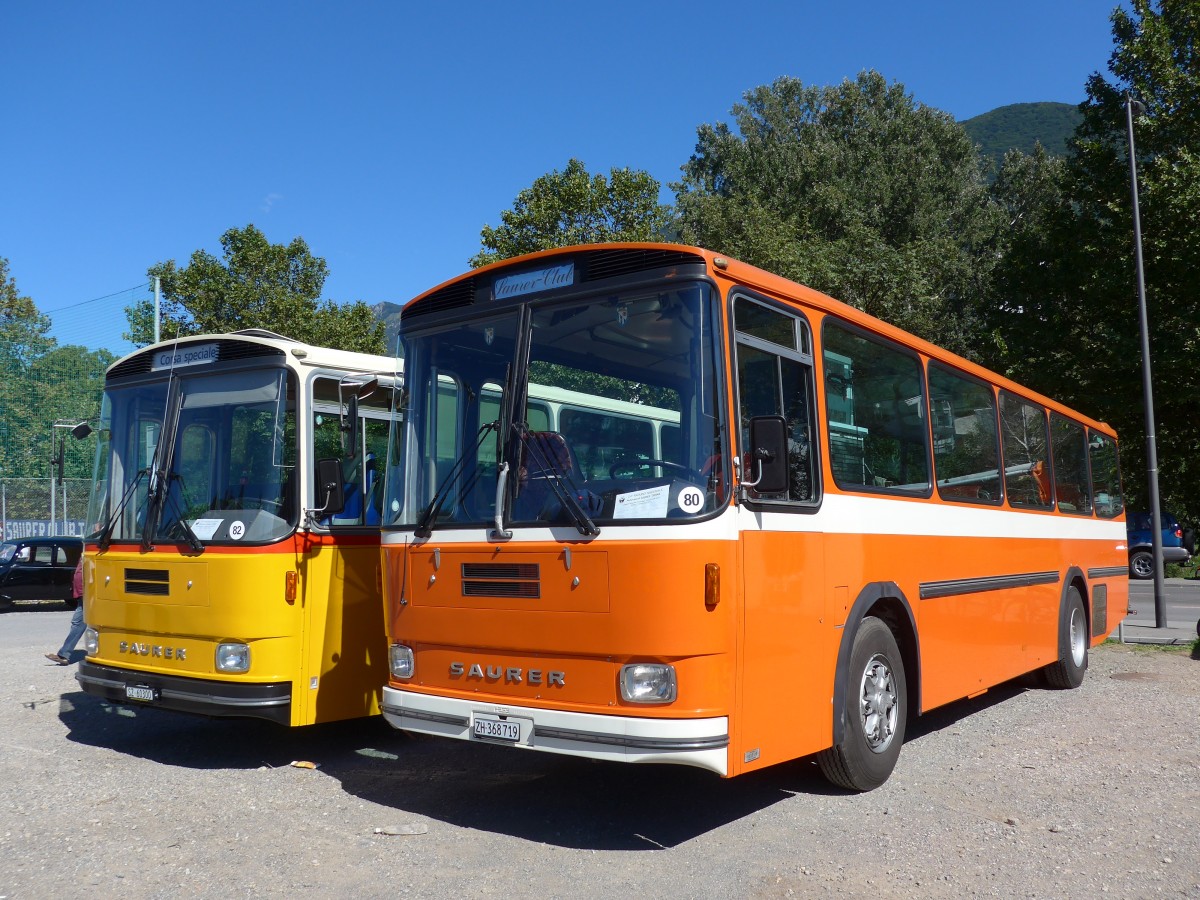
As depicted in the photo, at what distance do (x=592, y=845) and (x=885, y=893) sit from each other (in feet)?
4.99

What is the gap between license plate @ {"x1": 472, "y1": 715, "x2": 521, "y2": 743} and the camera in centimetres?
549

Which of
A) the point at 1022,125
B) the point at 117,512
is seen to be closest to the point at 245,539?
the point at 117,512

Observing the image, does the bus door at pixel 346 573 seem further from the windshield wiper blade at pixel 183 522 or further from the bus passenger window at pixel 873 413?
the bus passenger window at pixel 873 413

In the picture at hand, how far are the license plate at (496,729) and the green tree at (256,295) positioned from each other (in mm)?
23591

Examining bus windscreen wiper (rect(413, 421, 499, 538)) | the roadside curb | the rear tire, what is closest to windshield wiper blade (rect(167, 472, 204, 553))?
bus windscreen wiper (rect(413, 421, 499, 538))

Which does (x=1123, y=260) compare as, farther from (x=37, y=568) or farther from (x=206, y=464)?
(x=37, y=568)

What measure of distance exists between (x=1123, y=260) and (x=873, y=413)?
63.0ft

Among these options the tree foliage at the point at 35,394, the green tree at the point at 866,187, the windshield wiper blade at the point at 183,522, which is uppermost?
the green tree at the point at 866,187

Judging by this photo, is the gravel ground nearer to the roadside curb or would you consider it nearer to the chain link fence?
the roadside curb

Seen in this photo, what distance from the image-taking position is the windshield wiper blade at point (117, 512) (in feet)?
26.0

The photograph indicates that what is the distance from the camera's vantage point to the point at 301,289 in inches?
1190

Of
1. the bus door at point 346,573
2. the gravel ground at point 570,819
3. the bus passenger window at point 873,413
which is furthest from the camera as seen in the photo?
the bus door at point 346,573

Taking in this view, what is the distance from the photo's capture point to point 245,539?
7.14 metres

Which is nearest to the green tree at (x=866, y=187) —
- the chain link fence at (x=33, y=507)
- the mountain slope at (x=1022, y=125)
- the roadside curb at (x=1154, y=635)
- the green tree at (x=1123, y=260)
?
the green tree at (x=1123, y=260)
